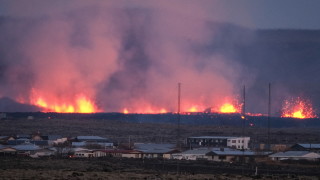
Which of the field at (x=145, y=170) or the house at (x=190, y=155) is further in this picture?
the house at (x=190, y=155)

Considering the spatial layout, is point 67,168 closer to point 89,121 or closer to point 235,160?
point 235,160

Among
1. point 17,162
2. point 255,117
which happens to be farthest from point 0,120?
A: point 17,162

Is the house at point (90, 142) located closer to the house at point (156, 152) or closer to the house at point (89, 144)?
the house at point (89, 144)

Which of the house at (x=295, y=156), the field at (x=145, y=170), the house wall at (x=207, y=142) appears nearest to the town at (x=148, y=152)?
the house at (x=295, y=156)

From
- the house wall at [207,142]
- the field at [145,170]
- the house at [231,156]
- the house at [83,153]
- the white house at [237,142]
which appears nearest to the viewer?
the field at [145,170]

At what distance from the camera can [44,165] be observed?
62250mm

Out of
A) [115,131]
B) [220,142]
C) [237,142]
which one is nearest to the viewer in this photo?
[237,142]

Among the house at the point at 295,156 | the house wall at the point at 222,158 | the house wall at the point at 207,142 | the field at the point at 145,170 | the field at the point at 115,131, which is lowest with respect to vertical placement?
the field at the point at 145,170

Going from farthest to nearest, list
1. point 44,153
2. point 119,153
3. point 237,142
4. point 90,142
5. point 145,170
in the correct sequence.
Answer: point 90,142, point 237,142, point 119,153, point 44,153, point 145,170

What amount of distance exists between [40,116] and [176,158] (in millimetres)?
107747

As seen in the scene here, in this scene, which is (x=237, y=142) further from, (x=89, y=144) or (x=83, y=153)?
(x=83, y=153)

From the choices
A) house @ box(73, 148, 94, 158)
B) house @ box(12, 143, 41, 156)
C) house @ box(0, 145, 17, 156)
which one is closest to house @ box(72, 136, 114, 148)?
house @ box(12, 143, 41, 156)

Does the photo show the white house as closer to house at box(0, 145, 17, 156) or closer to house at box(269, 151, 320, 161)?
house at box(269, 151, 320, 161)

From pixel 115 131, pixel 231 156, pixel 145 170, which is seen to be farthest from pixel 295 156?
pixel 115 131
